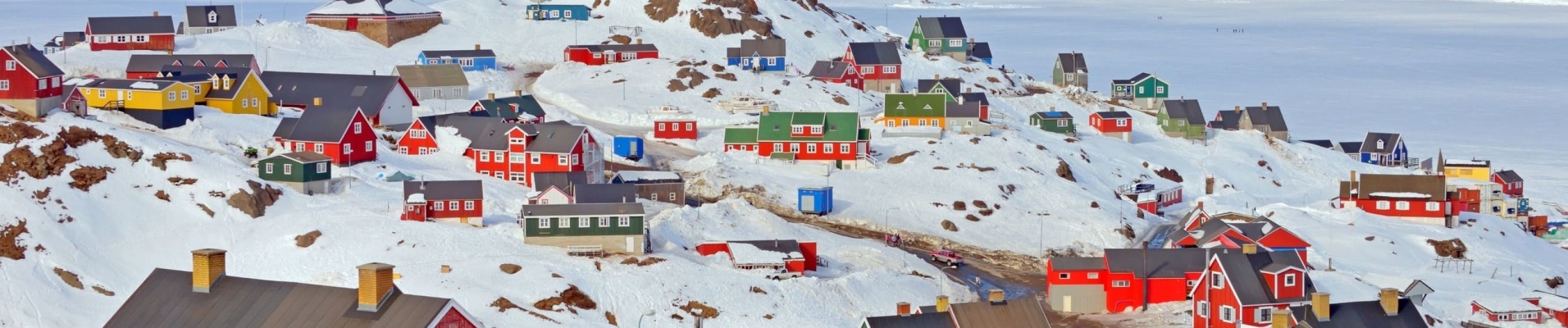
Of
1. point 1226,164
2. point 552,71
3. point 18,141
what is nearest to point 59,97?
point 18,141

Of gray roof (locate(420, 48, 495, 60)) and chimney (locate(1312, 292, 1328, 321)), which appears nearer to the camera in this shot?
chimney (locate(1312, 292, 1328, 321))

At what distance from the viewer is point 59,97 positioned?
82.2m

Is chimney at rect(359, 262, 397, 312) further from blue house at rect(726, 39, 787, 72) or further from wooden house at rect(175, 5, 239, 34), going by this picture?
wooden house at rect(175, 5, 239, 34)

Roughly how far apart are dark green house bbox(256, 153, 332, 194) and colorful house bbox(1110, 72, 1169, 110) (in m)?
63.3

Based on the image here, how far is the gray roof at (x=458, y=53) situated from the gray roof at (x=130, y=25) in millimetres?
14021

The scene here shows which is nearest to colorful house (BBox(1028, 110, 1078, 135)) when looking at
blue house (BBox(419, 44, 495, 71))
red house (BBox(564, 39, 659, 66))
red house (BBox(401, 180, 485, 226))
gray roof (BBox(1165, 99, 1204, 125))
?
gray roof (BBox(1165, 99, 1204, 125))

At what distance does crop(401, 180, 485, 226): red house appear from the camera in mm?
72750

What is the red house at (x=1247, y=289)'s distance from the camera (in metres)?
63.0

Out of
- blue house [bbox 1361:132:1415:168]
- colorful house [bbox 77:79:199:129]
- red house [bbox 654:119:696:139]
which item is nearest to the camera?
colorful house [bbox 77:79:199:129]

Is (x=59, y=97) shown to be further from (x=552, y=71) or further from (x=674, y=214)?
(x=552, y=71)

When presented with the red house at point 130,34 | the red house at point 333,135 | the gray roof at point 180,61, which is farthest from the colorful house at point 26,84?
the red house at point 130,34

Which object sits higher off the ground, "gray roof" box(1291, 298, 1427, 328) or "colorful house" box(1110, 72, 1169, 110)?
"colorful house" box(1110, 72, 1169, 110)

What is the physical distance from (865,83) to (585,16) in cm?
2128

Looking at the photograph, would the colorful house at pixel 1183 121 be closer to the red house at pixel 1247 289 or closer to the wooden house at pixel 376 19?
the wooden house at pixel 376 19
